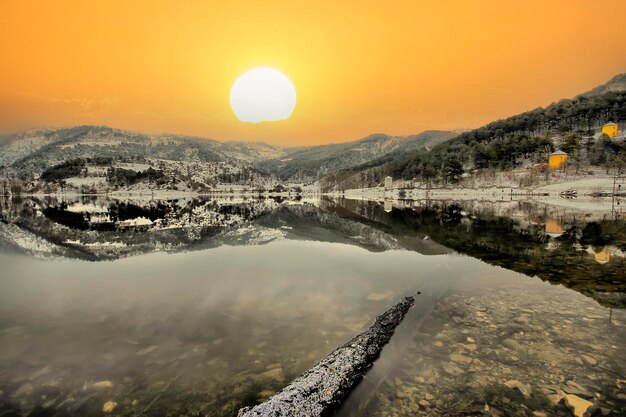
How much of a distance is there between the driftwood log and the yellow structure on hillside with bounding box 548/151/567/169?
164 metres

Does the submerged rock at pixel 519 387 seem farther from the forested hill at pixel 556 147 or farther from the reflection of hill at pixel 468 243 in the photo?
the forested hill at pixel 556 147

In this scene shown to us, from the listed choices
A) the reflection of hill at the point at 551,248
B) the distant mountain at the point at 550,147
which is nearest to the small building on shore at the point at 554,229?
the reflection of hill at the point at 551,248

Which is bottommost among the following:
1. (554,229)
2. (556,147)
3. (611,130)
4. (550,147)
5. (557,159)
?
(554,229)

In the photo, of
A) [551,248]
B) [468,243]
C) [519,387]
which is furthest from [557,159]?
[519,387]

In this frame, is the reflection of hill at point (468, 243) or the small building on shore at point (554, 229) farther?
the small building on shore at point (554, 229)

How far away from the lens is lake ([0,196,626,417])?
28.4 feet

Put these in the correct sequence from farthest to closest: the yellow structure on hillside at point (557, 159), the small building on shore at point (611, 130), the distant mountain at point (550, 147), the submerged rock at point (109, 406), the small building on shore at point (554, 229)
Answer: the small building on shore at point (611, 130), the distant mountain at point (550, 147), the yellow structure on hillside at point (557, 159), the small building on shore at point (554, 229), the submerged rock at point (109, 406)

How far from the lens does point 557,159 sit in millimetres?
143375

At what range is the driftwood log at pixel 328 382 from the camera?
308 inches

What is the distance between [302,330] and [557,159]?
16733cm

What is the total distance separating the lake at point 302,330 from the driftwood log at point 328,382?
1.16 ft

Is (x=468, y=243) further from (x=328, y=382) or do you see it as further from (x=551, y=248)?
(x=328, y=382)

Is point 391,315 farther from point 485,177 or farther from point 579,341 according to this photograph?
point 485,177

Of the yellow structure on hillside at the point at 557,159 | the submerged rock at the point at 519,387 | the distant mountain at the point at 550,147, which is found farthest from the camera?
the distant mountain at the point at 550,147
